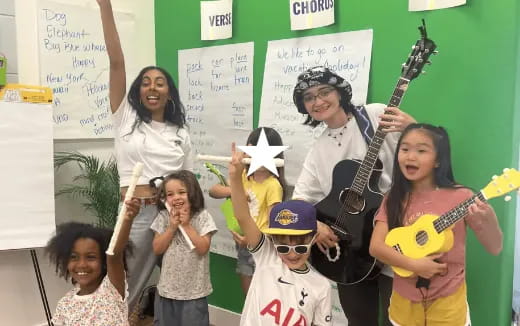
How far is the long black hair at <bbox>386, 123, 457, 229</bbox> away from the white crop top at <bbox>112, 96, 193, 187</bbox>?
111 cm

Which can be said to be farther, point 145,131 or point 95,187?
point 95,187

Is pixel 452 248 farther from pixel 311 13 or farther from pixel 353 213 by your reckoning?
pixel 311 13

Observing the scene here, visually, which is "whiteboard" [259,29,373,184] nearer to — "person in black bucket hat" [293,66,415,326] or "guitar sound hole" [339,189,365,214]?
"person in black bucket hat" [293,66,415,326]

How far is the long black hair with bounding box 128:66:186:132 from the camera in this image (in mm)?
2359

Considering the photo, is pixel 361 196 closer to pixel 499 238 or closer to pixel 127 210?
pixel 499 238

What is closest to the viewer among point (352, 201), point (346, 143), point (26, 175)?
point (352, 201)

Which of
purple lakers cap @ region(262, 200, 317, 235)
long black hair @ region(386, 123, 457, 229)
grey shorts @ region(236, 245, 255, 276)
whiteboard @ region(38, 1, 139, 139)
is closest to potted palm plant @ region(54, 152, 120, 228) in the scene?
whiteboard @ region(38, 1, 139, 139)

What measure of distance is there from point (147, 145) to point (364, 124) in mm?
1025

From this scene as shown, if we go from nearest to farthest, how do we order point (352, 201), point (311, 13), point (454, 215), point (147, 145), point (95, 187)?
point (454, 215) → point (352, 201) → point (147, 145) → point (311, 13) → point (95, 187)

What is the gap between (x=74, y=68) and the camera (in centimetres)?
299

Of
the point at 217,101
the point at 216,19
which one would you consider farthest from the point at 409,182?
the point at 216,19

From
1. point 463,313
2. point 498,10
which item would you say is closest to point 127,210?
point 463,313

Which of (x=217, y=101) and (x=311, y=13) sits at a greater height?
(x=311, y=13)

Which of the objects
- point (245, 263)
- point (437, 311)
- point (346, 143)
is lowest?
point (245, 263)
